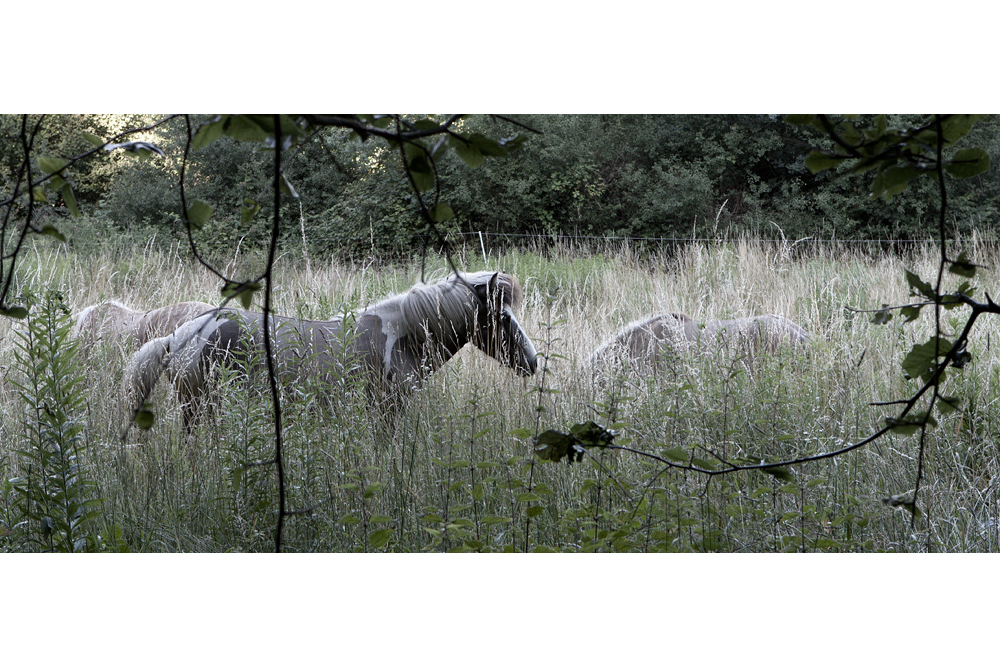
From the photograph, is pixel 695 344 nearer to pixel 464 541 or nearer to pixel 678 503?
pixel 678 503

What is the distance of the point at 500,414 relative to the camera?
2.33 metres

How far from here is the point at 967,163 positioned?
2.90 ft

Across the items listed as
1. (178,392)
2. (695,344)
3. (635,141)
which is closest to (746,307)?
(695,344)

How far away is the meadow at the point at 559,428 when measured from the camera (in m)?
1.87

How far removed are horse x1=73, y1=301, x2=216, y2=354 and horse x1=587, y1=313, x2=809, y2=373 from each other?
4.85 feet

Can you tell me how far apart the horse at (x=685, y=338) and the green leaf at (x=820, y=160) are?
1.45 meters

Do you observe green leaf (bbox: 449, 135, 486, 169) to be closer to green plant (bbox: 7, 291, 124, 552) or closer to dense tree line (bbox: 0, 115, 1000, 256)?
green plant (bbox: 7, 291, 124, 552)

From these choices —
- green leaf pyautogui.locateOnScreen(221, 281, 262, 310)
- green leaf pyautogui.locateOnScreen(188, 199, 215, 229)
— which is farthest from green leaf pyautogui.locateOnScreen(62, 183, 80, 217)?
green leaf pyautogui.locateOnScreen(221, 281, 262, 310)

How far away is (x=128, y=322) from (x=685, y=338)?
2.03m

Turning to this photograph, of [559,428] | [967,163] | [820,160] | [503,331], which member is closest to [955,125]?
[967,163]

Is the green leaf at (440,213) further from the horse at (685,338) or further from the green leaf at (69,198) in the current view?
the horse at (685,338)

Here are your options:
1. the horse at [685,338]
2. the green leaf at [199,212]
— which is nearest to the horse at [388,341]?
the horse at [685,338]

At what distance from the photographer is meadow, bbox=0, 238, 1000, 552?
1868 millimetres
